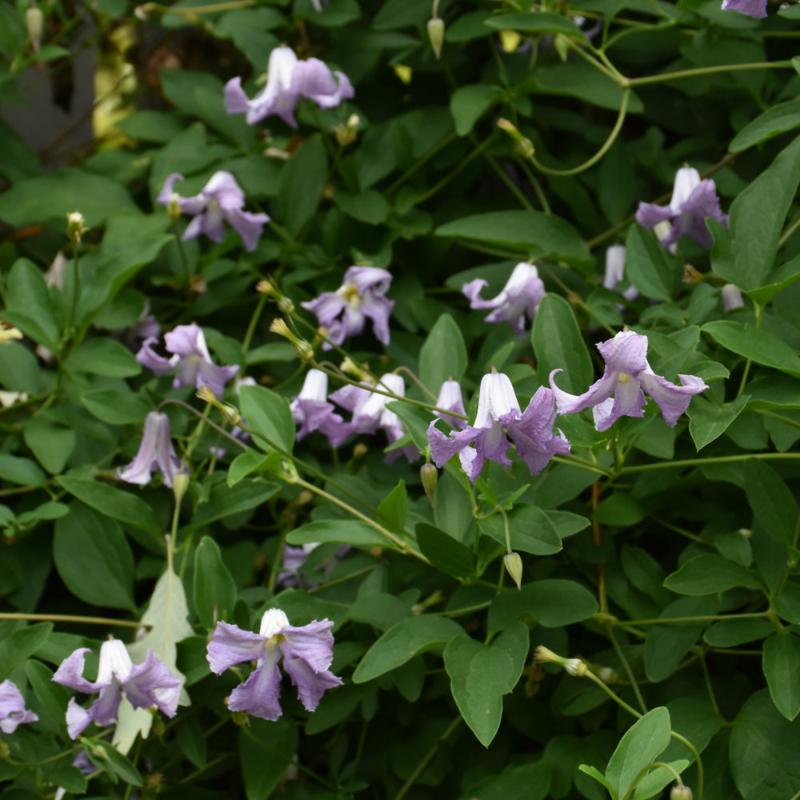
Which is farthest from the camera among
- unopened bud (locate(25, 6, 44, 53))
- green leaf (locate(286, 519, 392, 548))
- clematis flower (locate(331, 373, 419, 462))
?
unopened bud (locate(25, 6, 44, 53))

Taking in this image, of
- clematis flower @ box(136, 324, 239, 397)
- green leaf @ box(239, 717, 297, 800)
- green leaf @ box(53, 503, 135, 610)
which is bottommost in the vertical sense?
green leaf @ box(239, 717, 297, 800)

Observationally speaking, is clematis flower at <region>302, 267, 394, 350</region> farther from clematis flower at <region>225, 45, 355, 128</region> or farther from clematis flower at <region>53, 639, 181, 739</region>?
clematis flower at <region>53, 639, 181, 739</region>

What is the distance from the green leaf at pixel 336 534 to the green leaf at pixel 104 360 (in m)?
0.38

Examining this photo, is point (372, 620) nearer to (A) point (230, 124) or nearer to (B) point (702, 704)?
(B) point (702, 704)

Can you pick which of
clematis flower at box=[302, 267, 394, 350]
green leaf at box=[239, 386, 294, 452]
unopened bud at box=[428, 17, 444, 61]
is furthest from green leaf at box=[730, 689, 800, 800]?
unopened bud at box=[428, 17, 444, 61]

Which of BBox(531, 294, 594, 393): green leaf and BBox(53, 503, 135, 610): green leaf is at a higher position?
BBox(531, 294, 594, 393): green leaf

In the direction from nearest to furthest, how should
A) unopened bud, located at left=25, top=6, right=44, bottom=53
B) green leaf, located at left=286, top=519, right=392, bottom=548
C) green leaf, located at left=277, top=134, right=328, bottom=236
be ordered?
green leaf, located at left=286, top=519, right=392, bottom=548
green leaf, located at left=277, top=134, right=328, bottom=236
unopened bud, located at left=25, top=6, right=44, bottom=53

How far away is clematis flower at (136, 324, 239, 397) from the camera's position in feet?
4.82

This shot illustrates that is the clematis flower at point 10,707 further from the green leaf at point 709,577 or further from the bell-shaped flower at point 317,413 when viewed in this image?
the green leaf at point 709,577

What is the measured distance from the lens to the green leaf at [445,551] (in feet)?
3.79

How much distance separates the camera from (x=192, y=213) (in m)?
1.66

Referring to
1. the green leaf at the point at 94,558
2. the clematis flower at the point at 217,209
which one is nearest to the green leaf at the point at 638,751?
the green leaf at the point at 94,558

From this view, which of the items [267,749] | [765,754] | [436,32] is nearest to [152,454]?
[267,749]

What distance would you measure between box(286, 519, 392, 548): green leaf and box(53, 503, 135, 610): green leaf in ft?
0.99
